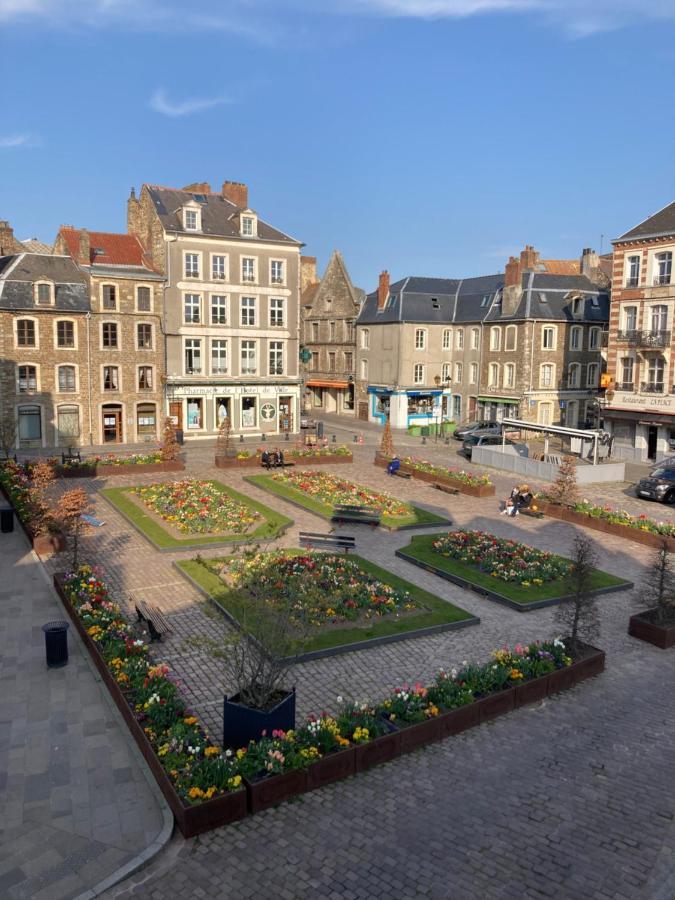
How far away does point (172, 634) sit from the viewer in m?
16.4

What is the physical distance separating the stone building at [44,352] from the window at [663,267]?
110 feet

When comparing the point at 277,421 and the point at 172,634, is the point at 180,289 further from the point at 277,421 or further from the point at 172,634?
the point at 172,634

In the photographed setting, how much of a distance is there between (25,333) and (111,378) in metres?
5.48

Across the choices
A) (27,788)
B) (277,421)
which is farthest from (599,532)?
(277,421)

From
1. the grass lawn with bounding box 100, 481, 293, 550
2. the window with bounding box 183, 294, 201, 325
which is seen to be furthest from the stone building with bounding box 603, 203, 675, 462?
the window with bounding box 183, 294, 201, 325

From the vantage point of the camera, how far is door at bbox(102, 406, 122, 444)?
4469cm

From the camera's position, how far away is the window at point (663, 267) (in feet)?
133

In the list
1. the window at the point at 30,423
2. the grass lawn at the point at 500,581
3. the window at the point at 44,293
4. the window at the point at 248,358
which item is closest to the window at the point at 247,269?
the window at the point at 248,358

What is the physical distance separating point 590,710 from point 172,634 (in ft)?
29.7

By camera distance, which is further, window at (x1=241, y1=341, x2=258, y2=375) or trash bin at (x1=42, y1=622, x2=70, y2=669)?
window at (x1=241, y1=341, x2=258, y2=375)

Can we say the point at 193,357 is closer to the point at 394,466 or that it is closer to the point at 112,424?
the point at 112,424

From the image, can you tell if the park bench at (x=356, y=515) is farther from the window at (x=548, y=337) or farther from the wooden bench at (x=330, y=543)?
the window at (x=548, y=337)

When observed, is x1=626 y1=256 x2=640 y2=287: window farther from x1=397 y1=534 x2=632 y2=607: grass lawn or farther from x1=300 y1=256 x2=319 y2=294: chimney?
x1=300 y1=256 x2=319 y2=294: chimney

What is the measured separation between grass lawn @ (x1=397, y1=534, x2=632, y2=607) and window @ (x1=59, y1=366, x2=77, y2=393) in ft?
91.4
